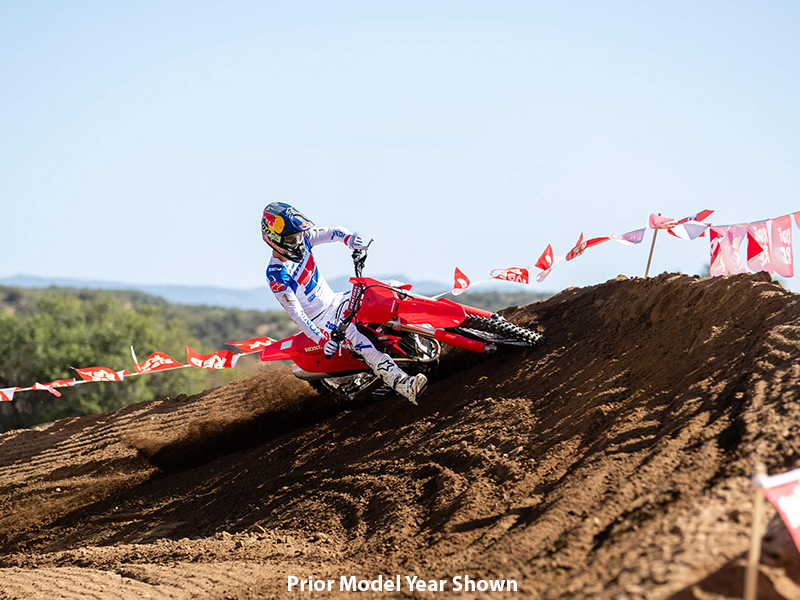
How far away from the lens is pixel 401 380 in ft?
24.7

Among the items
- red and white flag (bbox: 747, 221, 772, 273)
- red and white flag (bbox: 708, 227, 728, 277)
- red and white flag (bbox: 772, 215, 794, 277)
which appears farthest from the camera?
red and white flag (bbox: 708, 227, 728, 277)

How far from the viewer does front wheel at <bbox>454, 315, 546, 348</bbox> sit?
318 inches

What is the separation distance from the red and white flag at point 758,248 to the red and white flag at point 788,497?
4983 millimetres

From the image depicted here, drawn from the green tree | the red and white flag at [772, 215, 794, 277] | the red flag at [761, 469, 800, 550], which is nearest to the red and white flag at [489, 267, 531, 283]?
the red and white flag at [772, 215, 794, 277]

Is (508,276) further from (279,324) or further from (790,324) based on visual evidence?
(279,324)

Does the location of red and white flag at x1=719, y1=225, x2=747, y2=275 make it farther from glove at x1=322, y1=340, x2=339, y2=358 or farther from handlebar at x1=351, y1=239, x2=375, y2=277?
glove at x1=322, y1=340, x2=339, y2=358

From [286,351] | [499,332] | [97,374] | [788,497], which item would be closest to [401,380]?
[499,332]

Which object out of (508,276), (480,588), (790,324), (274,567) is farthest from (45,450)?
(790,324)

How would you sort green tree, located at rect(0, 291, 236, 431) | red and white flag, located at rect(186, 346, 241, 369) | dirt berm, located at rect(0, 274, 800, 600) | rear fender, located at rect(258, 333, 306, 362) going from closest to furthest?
dirt berm, located at rect(0, 274, 800, 600)
rear fender, located at rect(258, 333, 306, 362)
red and white flag, located at rect(186, 346, 241, 369)
green tree, located at rect(0, 291, 236, 431)

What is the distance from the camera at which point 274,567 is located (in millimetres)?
5883

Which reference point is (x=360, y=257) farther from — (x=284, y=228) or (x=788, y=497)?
(x=788, y=497)

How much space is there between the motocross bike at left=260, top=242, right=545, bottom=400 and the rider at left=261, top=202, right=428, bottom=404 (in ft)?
0.63

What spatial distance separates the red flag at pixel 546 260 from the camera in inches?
382

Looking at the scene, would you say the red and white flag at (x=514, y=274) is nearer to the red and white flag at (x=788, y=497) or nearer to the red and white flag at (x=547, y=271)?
the red and white flag at (x=547, y=271)
